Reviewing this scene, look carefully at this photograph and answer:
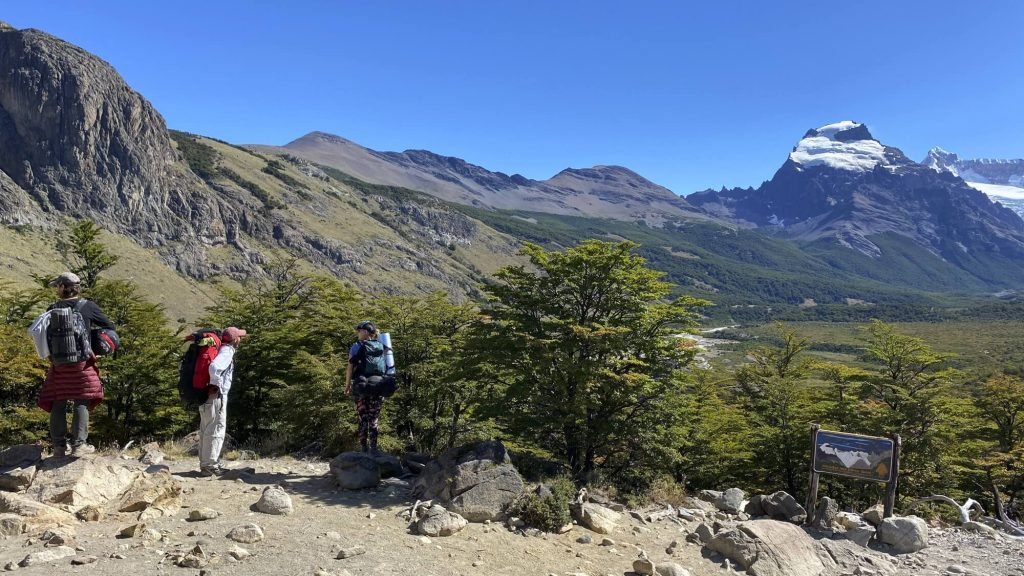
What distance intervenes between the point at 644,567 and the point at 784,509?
436 centimetres

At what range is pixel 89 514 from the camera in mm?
6188

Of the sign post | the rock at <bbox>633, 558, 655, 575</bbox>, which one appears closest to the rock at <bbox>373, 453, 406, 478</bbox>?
the rock at <bbox>633, 558, 655, 575</bbox>

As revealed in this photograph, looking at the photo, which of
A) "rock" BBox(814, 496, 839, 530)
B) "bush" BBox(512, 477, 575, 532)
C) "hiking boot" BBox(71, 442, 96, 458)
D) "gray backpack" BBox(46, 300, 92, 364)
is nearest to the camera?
"gray backpack" BBox(46, 300, 92, 364)

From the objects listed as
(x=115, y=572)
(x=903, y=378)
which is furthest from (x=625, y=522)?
(x=903, y=378)

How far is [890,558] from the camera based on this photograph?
8312mm

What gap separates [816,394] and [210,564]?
23.0m

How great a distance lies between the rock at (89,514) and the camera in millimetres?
6180

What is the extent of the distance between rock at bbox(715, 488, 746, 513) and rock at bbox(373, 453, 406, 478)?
556 centimetres

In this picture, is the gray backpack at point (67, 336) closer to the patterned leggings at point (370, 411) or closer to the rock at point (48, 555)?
the rock at point (48, 555)

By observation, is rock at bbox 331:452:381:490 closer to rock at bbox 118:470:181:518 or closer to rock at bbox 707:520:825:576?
rock at bbox 118:470:181:518

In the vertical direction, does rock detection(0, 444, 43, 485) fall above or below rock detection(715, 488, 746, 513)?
above

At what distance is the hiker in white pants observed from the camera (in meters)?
8.00

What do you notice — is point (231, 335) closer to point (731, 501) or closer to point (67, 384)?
point (67, 384)

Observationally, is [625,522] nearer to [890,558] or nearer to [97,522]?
[890,558]
